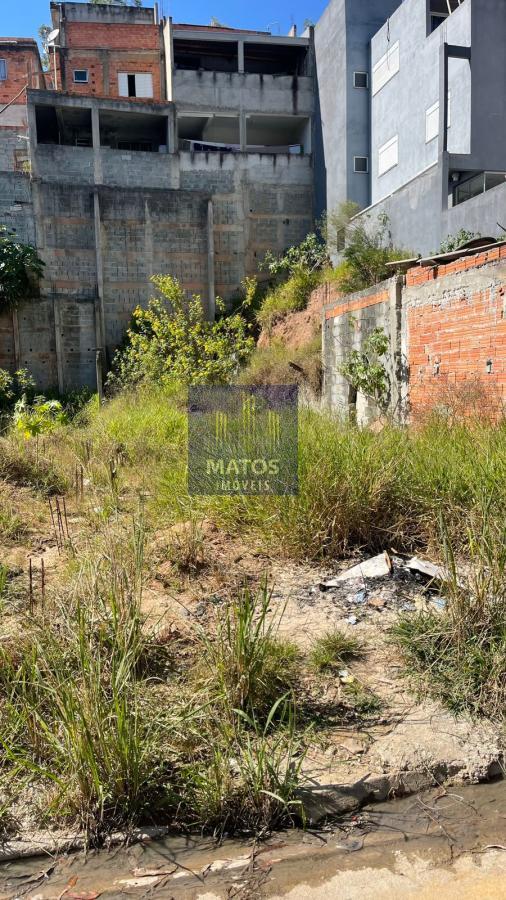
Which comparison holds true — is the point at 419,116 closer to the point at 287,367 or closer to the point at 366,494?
the point at 287,367

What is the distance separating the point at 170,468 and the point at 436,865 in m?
3.80

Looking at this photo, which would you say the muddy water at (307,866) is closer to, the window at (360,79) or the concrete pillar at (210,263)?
the concrete pillar at (210,263)

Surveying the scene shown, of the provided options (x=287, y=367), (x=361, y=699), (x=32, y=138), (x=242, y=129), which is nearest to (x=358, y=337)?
(x=287, y=367)

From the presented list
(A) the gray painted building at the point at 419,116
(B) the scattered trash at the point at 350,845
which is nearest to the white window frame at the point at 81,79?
(A) the gray painted building at the point at 419,116

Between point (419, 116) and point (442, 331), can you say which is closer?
point (442, 331)

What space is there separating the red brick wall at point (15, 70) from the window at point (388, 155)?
17085 millimetres

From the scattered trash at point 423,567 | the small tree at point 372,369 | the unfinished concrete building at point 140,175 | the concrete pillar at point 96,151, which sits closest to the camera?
the scattered trash at point 423,567

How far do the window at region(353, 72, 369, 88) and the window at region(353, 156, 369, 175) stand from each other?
2.15 metres

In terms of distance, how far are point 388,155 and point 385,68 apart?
2441 millimetres

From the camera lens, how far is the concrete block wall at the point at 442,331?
19.4 ft

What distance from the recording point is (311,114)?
69.2 feet

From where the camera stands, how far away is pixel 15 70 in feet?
86.9

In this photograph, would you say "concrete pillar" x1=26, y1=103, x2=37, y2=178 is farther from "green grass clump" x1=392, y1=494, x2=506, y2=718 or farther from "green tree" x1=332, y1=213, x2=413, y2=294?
"green grass clump" x1=392, y1=494, x2=506, y2=718

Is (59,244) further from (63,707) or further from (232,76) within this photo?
(63,707)
